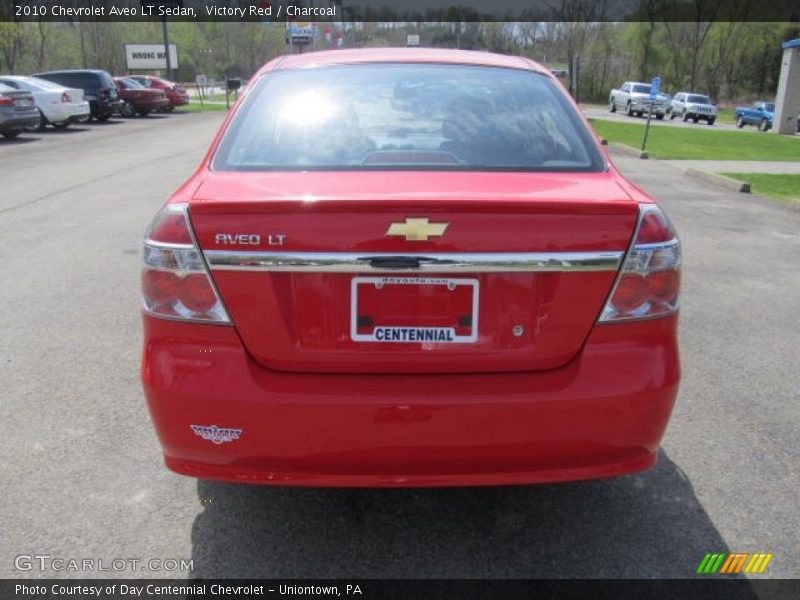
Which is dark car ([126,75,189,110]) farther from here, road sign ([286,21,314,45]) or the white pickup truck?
the white pickup truck

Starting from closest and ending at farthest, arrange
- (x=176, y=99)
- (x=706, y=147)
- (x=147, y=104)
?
(x=706, y=147) → (x=147, y=104) → (x=176, y=99)

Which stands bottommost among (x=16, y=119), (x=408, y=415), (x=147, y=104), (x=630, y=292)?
(x=147, y=104)

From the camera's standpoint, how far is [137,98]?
32688mm

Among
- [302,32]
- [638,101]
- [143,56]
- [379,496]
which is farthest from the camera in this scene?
[302,32]

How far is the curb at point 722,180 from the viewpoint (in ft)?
39.8

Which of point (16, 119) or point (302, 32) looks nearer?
point (16, 119)

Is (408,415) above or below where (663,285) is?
below

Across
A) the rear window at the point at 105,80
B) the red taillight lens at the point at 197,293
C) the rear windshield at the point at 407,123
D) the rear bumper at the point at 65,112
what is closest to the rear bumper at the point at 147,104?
the rear window at the point at 105,80

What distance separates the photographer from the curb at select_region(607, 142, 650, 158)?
1761cm

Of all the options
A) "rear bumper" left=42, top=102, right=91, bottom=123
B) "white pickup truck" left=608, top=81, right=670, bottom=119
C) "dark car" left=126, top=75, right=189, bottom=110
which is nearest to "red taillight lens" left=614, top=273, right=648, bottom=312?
"rear bumper" left=42, top=102, right=91, bottom=123

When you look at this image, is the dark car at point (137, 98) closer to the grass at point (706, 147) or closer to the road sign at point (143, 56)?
the grass at point (706, 147)

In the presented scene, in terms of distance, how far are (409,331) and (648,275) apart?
0.80m

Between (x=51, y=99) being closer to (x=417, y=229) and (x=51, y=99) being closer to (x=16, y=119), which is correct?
(x=16, y=119)

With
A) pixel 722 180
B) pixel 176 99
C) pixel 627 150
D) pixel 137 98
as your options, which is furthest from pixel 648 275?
pixel 176 99
